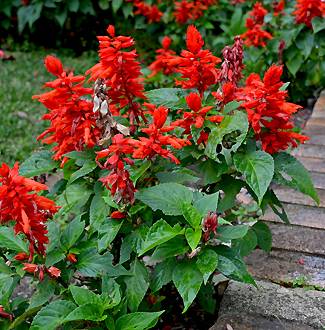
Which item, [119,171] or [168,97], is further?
[168,97]

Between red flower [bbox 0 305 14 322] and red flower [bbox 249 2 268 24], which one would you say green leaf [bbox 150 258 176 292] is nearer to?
red flower [bbox 0 305 14 322]

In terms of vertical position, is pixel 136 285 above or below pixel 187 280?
below

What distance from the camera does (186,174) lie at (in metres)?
1.96

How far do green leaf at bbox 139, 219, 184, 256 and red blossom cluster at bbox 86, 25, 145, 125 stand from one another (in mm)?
529

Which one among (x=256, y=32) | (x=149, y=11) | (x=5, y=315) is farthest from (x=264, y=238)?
(x=149, y=11)

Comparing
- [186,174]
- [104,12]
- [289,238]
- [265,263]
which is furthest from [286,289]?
[104,12]

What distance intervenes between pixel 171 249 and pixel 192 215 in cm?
13

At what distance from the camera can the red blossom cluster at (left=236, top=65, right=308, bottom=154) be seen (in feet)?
6.46

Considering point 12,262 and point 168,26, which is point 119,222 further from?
point 168,26

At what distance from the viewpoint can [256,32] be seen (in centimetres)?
463

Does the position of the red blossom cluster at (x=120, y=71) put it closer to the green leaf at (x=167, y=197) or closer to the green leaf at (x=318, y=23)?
the green leaf at (x=167, y=197)

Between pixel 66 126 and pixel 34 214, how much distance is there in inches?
16.7

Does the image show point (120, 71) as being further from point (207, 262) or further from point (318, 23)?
point (318, 23)

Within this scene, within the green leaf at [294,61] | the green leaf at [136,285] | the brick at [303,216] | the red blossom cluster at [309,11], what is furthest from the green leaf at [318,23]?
the green leaf at [136,285]
